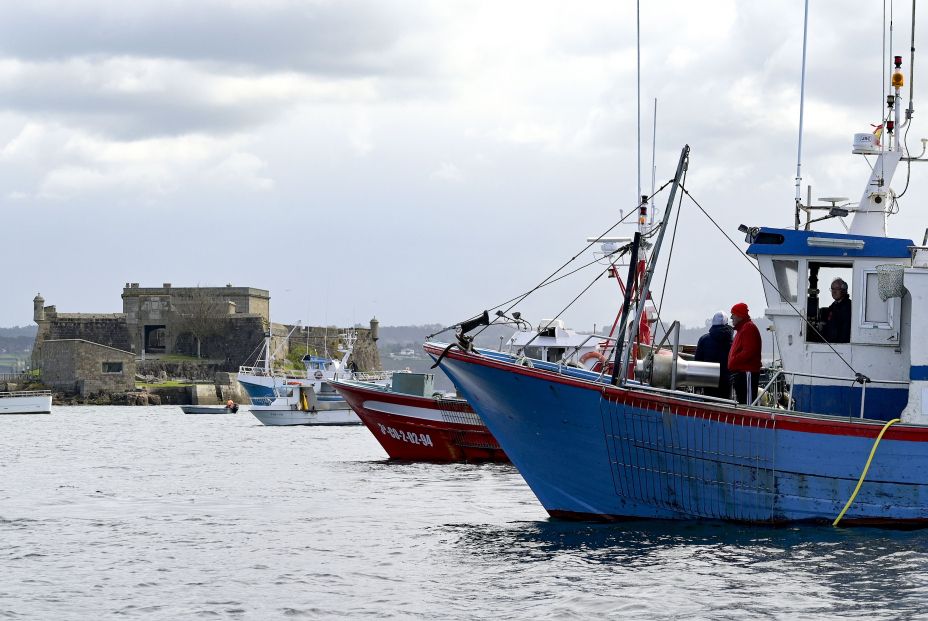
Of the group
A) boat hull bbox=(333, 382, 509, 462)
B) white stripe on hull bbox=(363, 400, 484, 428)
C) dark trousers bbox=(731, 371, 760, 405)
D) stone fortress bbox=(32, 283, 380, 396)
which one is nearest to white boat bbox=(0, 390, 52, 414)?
stone fortress bbox=(32, 283, 380, 396)

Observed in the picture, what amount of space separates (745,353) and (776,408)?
2.77 feet

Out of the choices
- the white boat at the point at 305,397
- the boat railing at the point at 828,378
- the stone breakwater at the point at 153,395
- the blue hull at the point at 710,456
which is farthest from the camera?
the stone breakwater at the point at 153,395

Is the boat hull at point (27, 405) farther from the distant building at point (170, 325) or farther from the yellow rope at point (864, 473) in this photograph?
the yellow rope at point (864, 473)

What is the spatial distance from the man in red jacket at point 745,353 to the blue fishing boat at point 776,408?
0.22m

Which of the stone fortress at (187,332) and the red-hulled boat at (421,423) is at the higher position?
the stone fortress at (187,332)

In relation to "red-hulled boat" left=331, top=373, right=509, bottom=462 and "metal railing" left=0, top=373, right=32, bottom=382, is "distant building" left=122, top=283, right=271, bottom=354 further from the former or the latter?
"red-hulled boat" left=331, top=373, right=509, bottom=462

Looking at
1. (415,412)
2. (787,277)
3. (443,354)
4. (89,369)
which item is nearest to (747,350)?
(787,277)

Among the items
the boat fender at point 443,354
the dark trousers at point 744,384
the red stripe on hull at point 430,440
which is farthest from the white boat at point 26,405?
the dark trousers at point 744,384

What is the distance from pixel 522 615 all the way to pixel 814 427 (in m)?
4.33

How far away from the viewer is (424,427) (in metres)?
27.9

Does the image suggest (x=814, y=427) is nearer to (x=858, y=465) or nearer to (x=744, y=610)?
(x=858, y=465)

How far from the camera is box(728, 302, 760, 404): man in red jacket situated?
14531 mm

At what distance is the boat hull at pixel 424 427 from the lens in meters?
27.0

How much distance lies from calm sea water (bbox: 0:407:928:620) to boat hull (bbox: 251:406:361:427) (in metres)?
27.4
